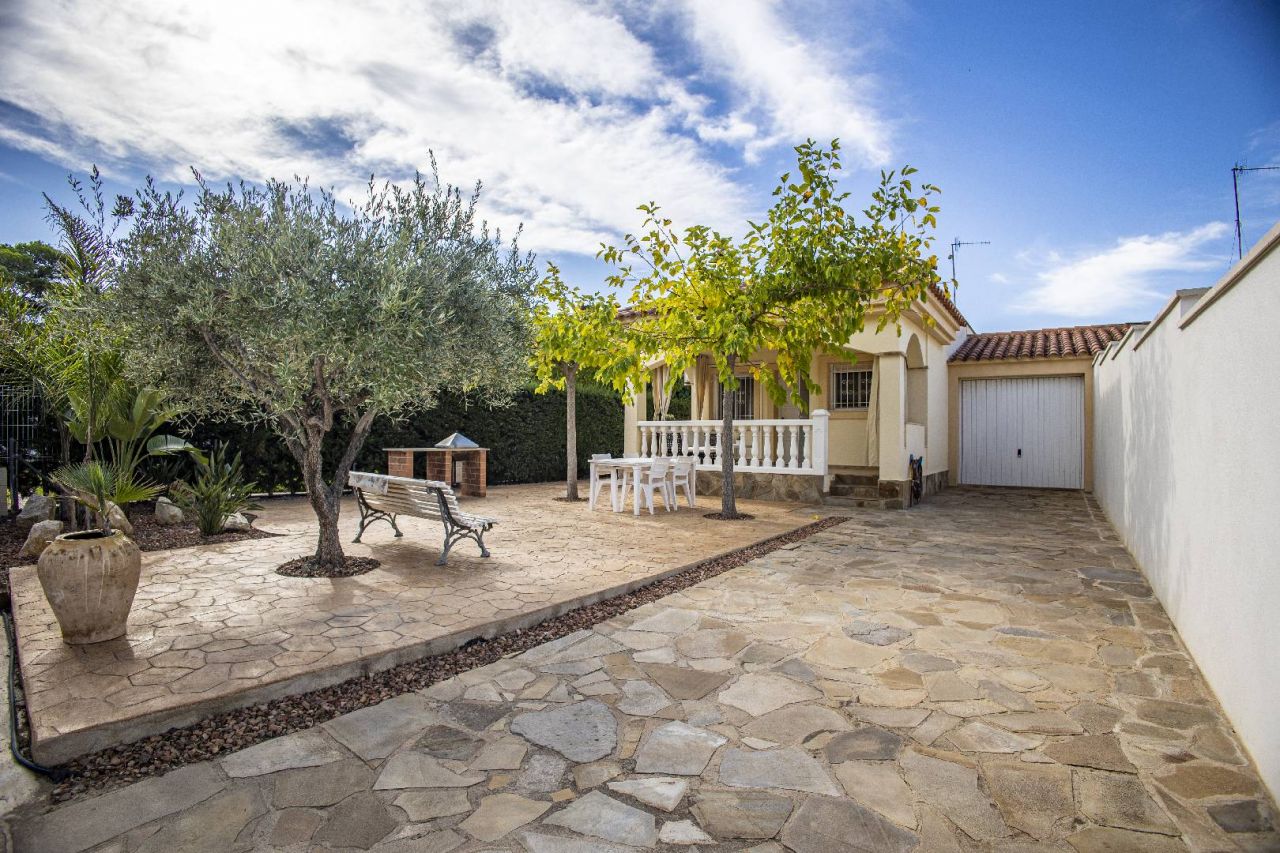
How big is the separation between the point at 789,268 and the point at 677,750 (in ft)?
21.3

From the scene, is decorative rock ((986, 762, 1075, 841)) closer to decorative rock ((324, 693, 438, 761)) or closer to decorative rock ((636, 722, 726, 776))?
decorative rock ((636, 722, 726, 776))

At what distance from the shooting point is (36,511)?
7137mm

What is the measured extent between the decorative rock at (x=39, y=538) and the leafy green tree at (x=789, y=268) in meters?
6.45

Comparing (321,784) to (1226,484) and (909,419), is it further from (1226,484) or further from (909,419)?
(909,419)

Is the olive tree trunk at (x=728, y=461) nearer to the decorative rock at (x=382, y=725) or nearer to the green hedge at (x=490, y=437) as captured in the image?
the green hedge at (x=490, y=437)

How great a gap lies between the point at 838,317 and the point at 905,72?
301 centimetres

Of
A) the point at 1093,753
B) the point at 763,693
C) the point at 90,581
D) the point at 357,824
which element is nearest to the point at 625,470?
the point at 763,693

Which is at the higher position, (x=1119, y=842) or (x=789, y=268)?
(x=789, y=268)

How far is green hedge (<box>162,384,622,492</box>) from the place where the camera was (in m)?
10.2

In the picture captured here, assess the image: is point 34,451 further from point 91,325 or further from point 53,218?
point 91,325

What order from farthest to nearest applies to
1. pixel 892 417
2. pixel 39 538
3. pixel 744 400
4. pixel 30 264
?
pixel 30 264, pixel 744 400, pixel 892 417, pixel 39 538

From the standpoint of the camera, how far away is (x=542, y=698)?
10.2 feet

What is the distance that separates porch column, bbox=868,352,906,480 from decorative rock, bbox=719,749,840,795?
29.4 feet

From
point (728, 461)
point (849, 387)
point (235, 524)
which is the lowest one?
point (235, 524)
